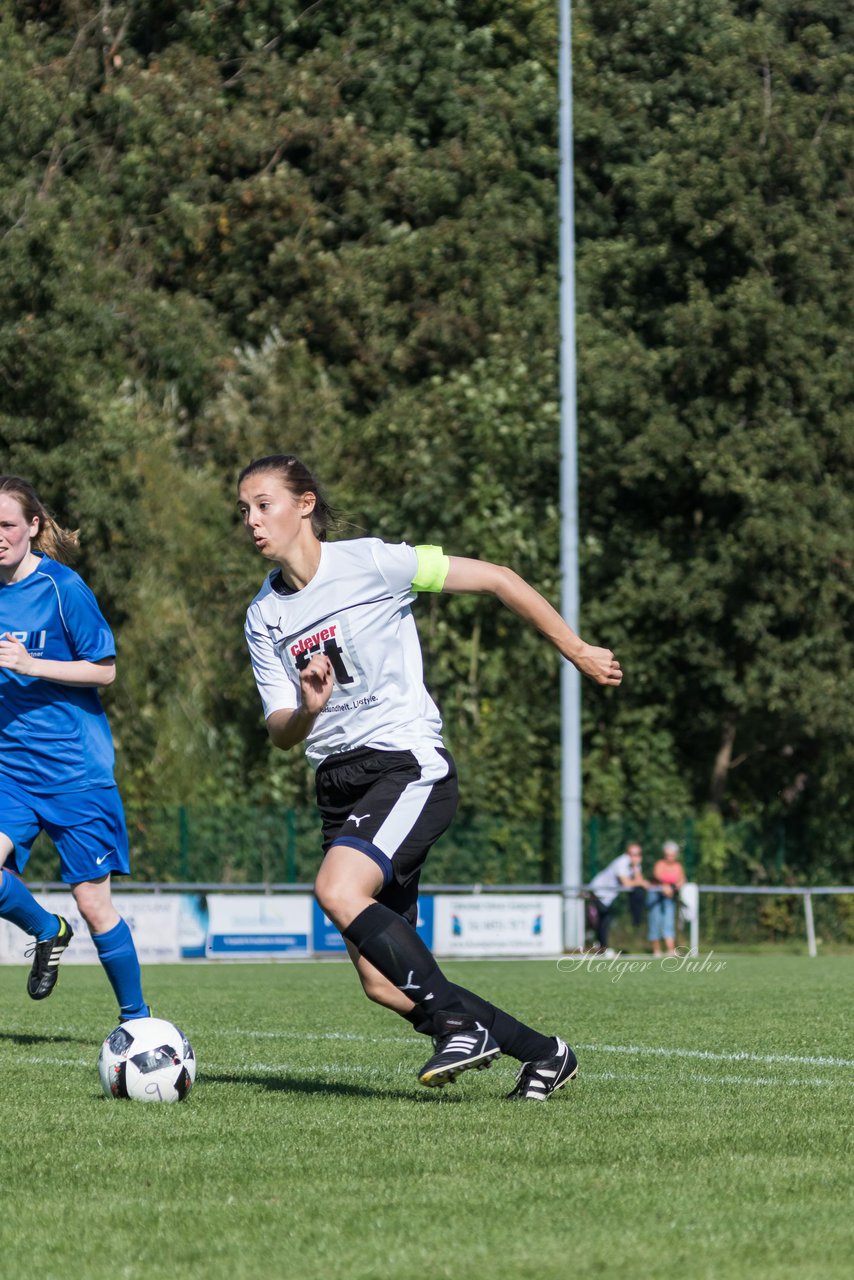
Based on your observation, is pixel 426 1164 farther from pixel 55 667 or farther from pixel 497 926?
pixel 497 926

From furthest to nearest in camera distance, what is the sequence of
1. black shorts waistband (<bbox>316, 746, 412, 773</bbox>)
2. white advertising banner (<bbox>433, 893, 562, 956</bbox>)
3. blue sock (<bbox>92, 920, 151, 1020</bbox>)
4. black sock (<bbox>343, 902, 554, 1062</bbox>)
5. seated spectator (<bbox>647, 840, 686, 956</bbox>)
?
1. seated spectator (<bbox>647, 840, 686, 956</bbox>)
2. white advertising banner (<bbox>433, 893, 562, 956</bbox>)
3. blue sock (<bbox>92, 920, 151, 1020</bbox>)
4. black shorts waistband (<bbox>316, 746, 412, 773</bbox>)
5. black sock (<bbox>343, 902, 554, 1062</bbox>)

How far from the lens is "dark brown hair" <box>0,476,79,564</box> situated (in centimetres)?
702

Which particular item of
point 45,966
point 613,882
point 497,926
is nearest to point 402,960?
point 45,966

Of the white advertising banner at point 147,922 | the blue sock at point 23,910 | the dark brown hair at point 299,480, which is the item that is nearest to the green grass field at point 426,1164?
the blue sock at point 23,910

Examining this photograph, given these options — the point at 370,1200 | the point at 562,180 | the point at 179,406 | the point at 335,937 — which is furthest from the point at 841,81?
the point at 370,1200

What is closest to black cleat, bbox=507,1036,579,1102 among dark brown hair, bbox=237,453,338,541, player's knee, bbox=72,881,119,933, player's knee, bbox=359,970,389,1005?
player's knee, bbox=359,970,389,1005

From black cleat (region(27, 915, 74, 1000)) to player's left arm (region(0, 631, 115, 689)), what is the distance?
1.06 meters

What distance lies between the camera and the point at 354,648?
5.73 meters

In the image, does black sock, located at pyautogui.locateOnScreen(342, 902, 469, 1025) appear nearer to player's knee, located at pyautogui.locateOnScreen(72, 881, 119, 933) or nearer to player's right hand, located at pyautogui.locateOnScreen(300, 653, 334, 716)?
player's right hand, located at pyautogui.locateOnScreen(300, 653, 334, 716)

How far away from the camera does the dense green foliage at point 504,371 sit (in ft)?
99.3

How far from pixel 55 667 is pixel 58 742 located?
45cm

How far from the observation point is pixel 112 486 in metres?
26.8

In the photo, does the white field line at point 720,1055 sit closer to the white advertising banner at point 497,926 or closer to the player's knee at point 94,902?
the player's knee at point 94,902

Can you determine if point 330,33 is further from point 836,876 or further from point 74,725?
point 74,725
